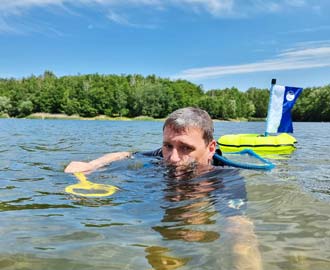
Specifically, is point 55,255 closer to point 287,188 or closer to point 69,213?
point 69,213

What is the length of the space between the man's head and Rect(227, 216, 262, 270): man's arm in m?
1.17

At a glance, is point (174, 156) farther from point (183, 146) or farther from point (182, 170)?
point (182, 170)

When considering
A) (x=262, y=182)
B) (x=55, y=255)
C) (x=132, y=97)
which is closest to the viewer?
(x=55, y=255)

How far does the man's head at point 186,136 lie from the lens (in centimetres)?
397

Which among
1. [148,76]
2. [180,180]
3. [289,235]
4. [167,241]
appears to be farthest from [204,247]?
[148,76]

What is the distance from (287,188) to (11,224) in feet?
10.0

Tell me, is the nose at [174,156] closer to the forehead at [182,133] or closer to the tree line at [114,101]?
the forehead at [182,133]

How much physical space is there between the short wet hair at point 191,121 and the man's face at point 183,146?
0.13 feet

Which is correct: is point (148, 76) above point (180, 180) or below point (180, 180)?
above

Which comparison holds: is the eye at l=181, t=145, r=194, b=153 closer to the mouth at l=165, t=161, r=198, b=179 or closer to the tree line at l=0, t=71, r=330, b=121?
the mouth at l=165, t=161, r=198, b=179

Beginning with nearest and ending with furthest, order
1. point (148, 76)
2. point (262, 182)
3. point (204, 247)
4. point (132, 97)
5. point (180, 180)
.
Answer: point (204, 247) → point (180, 180) → point (262, 182) → point (132, 97) → point (148, 76)

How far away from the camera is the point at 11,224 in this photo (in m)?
2.89

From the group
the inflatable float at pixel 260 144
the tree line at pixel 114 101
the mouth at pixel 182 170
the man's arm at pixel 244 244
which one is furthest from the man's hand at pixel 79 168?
the tree line at pixel 114 101

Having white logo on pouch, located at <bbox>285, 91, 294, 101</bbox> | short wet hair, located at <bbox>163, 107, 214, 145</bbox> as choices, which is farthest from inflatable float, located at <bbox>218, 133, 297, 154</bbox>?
short wet hair, located at <bbox>163, 107, 214, 145</bbox>
